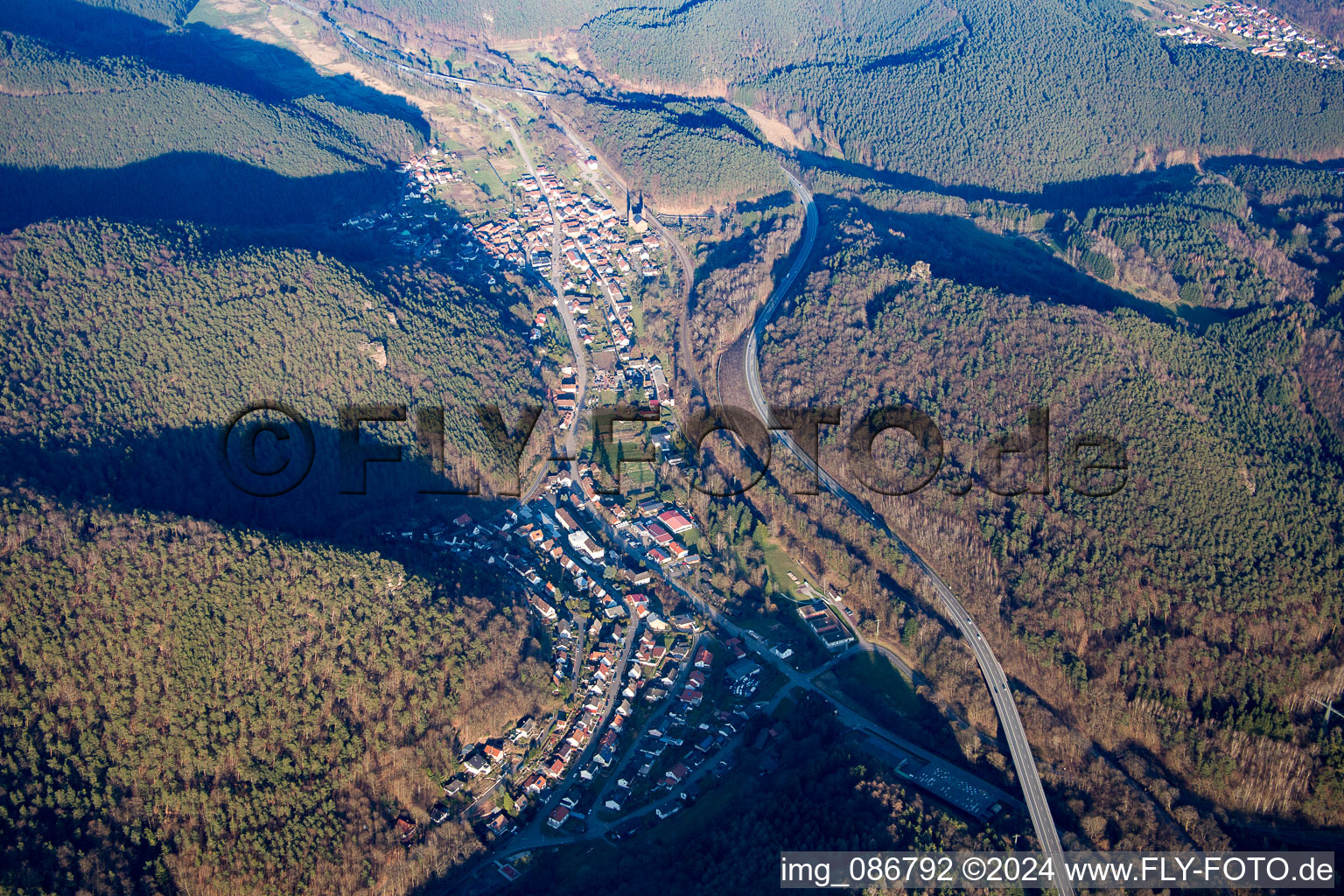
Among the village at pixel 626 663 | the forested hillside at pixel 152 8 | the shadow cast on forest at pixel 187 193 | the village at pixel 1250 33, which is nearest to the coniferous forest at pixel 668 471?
the shadow cast on forest at pixel 187 193

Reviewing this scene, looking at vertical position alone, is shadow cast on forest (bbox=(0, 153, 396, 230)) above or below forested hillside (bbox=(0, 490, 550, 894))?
above

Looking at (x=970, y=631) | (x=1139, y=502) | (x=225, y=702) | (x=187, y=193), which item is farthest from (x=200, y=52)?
(x=1139, y=502)

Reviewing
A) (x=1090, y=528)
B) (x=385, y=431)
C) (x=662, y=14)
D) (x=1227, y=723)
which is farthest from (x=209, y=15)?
(x=1227, y=723)

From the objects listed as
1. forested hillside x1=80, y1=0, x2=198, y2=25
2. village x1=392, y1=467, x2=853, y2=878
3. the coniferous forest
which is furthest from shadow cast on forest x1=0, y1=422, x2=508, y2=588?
forested hillside x1=80, y1=0, x2=198, y2=25

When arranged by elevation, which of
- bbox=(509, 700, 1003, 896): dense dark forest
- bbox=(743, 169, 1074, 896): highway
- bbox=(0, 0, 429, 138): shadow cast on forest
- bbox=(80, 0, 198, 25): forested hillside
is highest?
bbox=(80, 0, 198, 25): forested hillside

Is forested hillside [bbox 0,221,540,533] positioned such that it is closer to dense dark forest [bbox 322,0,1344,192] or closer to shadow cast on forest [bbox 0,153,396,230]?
shadow cast on forest [bbox 0,153,396,230]

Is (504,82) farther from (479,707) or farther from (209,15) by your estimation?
(479,707)

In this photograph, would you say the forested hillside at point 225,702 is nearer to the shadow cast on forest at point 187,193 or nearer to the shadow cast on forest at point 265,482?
the shadow cast on forest at point 265,482

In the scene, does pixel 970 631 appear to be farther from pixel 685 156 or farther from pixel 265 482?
pixel 685 156
